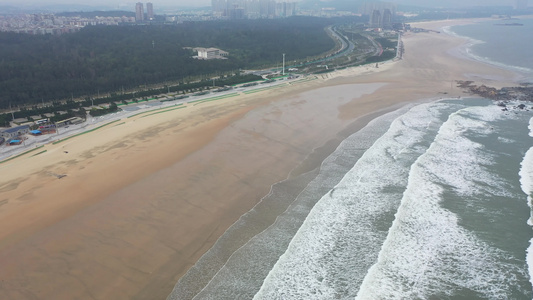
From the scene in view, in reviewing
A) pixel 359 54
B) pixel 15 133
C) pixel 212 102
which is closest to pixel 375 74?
pixel 359 54

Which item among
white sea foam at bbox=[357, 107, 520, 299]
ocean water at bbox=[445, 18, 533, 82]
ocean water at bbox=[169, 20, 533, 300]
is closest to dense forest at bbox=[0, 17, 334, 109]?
ocean water at bbox=[169, 20, 533, 300]

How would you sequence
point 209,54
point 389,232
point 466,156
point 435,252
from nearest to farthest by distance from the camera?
1. point 435,252
2. point 389,232
3. point 466,156
4. point 209,54

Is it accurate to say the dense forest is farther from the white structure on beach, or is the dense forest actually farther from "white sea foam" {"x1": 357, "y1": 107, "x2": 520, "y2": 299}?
"white sea foam" {"x1": 357, "y1": 107, "x2": 520, "y2": 299}

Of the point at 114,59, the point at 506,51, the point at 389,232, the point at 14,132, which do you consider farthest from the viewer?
the point at 506,51

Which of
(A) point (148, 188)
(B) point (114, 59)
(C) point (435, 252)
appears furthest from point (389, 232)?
(B) point (114, 59)

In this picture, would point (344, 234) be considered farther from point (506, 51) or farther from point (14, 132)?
point (506, 51)

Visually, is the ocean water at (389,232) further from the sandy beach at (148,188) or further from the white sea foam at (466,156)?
the sandy beach at (148,188)

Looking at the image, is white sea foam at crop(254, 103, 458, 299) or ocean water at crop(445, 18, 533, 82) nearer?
white sea foam at crop(254, 103, 458, 299)
